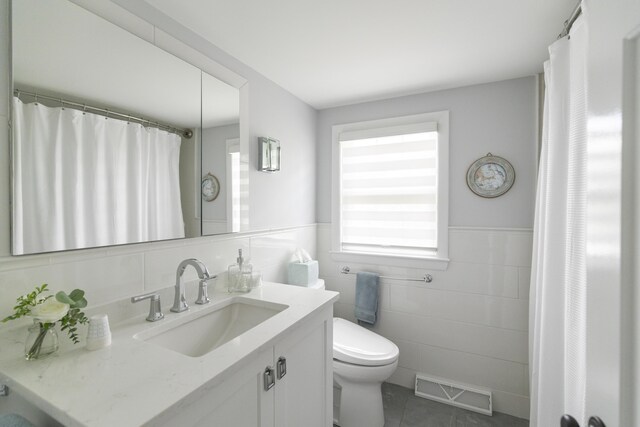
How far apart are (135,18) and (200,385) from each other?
1.39 meters

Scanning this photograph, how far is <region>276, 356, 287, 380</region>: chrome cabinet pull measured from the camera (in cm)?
106

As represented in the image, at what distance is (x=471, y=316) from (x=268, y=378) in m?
1.70

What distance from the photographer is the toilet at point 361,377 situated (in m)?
1.75

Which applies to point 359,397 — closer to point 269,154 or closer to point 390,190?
point 390,190

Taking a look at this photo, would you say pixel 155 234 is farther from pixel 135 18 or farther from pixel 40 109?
pixel 135 18

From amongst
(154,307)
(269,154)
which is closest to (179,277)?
(154,307)

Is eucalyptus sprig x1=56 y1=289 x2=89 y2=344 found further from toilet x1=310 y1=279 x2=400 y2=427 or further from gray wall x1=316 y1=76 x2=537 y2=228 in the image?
gray wall x1=316 y1=76 x2=537 y2=228

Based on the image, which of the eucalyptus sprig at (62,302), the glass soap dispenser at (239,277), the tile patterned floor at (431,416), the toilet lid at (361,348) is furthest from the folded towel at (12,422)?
the tile patterned floor at (431,416)

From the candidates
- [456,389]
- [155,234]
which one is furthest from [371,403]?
[155,234]

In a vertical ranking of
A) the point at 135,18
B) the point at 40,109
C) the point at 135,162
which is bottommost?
the point at 135,162

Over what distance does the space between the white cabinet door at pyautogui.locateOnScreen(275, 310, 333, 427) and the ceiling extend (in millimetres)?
1405

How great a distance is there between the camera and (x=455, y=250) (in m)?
2.15

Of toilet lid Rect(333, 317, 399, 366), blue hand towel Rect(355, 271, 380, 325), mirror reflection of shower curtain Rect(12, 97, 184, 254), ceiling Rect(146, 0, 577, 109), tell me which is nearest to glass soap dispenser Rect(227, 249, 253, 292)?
mirror reflection of shower curtain Rect(12, 97, 184, 254)

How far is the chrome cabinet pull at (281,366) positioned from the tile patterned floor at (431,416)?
4.18 feet
